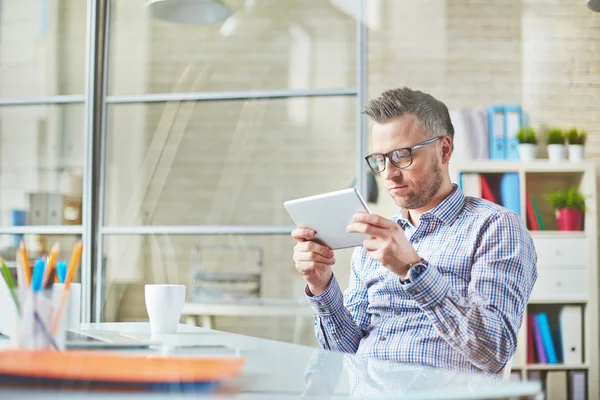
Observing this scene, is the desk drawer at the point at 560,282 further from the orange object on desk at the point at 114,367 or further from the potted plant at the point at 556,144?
the orange object on desk at the point at 114,367

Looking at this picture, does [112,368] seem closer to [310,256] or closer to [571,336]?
[310,256]

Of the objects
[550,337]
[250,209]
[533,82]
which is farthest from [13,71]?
[550,337]

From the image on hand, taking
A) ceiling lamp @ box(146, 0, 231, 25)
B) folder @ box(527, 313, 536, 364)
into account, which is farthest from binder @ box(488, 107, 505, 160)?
ceiling lamp @ box(146, 0, 231, 25)

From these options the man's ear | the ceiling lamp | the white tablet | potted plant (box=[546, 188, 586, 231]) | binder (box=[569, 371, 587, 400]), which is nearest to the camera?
the white tablet

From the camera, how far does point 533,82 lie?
412cm

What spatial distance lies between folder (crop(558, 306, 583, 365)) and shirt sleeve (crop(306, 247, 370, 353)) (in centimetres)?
225

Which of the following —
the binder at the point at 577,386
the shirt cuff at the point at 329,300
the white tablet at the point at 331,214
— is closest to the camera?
the white tablet at the point at 331,214

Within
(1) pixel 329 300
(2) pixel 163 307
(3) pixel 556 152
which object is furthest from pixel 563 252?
(2) pixel 163 307

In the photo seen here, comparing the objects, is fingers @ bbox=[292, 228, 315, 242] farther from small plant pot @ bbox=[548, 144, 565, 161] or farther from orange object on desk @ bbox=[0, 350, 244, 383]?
small plant pot @ bbox=[548, 144, 565, 161]

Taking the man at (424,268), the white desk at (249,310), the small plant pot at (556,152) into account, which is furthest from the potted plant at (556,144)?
the man at (424,268)

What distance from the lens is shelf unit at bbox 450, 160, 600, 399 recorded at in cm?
360

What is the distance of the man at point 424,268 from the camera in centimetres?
137

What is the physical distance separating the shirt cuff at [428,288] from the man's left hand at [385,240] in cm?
4

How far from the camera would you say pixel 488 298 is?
4.66ft
